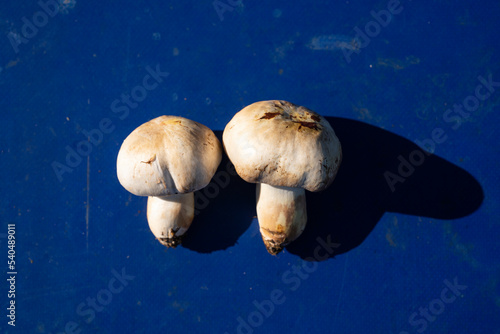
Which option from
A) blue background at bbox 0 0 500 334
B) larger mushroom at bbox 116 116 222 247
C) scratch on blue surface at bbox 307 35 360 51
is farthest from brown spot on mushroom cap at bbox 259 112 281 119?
scratch on blue surface at bbox 307 35 360 51

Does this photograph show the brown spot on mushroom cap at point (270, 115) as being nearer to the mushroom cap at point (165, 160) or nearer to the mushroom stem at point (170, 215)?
the mushroom cap at point (165, 160)

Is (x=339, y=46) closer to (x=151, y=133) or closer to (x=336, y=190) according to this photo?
(x=336, y=190)

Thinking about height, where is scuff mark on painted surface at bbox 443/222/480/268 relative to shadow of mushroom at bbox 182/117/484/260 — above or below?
below

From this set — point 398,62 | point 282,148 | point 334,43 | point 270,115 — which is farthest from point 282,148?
point 398,62

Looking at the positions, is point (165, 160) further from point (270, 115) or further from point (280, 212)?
point (280, 212)

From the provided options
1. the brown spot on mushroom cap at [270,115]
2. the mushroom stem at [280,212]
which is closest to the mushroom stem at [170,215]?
the mushroom stem at [280,212]

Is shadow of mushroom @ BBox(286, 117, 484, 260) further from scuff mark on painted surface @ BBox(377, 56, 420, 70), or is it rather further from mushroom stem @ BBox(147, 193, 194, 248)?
mushroom stem @ BBox(147, 193, 194, 248)
